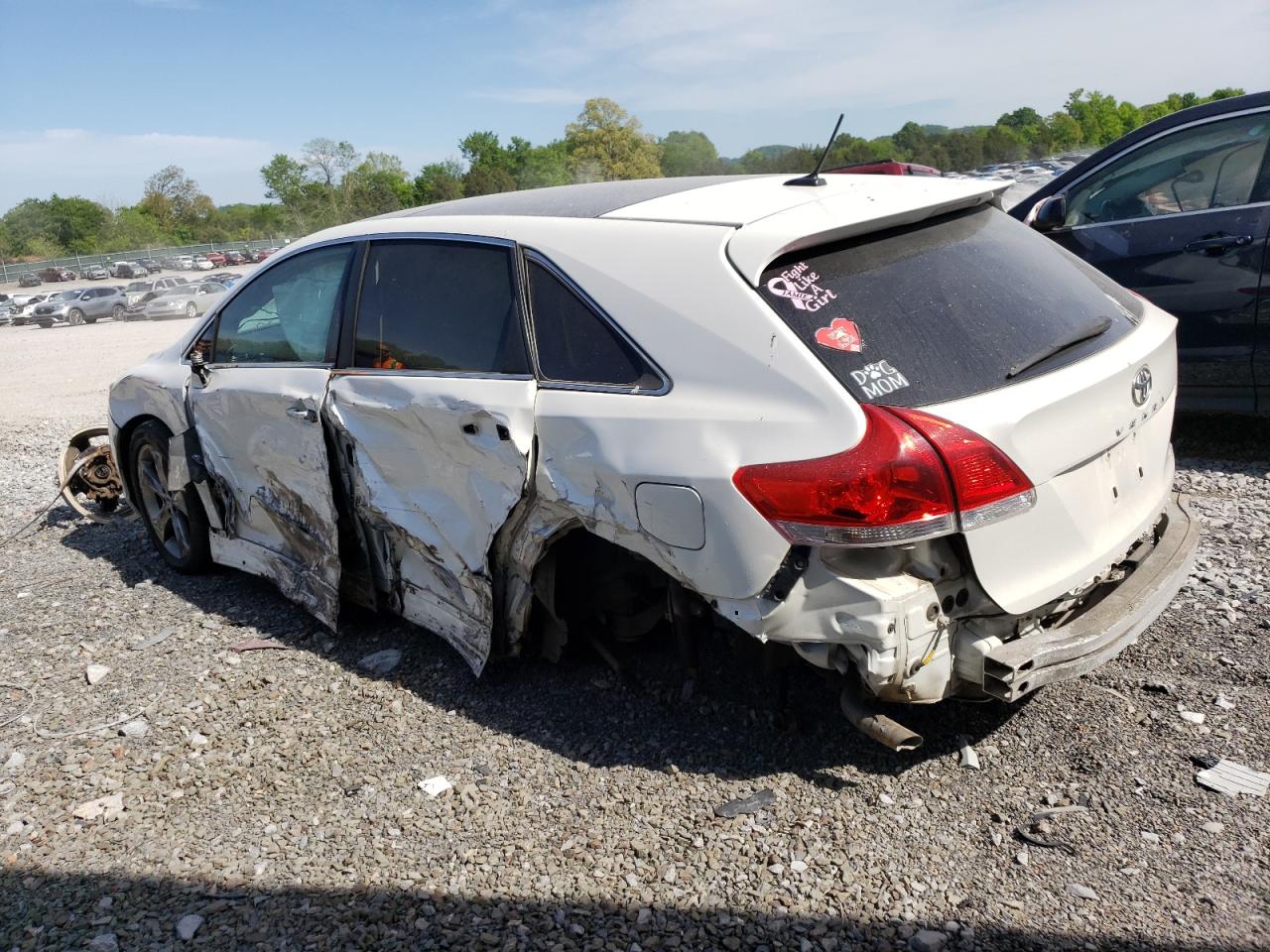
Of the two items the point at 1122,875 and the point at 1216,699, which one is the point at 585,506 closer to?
the point at 1122,875

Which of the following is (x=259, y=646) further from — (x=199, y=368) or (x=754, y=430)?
(x=754, y=430)

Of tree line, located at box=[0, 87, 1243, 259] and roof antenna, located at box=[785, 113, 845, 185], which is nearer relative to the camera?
roof antenna, located at box=[785, 113, 845, 185]

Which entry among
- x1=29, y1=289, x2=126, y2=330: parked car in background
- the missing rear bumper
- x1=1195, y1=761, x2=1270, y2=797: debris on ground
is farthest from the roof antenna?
x1=29, y1=289, x2=126, y2=330: parked car in background

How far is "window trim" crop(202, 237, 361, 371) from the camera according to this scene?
3.93 m

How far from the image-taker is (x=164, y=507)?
5.18 m

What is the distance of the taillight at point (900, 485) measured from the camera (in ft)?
8.03

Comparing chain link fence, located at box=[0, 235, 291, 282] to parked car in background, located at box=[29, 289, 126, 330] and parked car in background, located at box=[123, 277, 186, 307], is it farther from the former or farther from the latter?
parked car in background, located at box=[29, 289, 126, 330]

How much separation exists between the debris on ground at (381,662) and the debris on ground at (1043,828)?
238 centimetres

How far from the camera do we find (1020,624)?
272 cm

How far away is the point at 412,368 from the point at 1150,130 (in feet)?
15.3

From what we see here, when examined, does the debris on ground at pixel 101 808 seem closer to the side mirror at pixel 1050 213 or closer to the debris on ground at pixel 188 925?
the debris on ground at pixel 188 925

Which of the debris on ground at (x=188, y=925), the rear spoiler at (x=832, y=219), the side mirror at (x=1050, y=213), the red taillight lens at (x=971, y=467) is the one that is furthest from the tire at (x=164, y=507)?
the side mirror at (x=1050, y=213)

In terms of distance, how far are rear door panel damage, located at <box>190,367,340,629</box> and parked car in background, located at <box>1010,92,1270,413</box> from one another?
4.13m

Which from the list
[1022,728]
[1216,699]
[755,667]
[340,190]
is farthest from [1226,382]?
[340,190]
